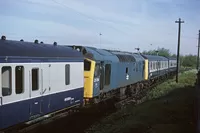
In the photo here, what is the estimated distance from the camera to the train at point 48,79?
9062 mm

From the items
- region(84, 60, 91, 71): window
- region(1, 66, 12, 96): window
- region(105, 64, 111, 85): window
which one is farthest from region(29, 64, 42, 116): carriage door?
region(105, 64, 111, 85): window

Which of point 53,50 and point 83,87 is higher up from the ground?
point 53,50

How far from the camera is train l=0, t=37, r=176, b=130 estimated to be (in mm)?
9062

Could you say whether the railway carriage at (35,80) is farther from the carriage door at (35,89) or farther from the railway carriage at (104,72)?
the railway carriage at (104,72)

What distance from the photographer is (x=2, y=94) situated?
873 cm

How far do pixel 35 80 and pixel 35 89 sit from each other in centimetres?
29

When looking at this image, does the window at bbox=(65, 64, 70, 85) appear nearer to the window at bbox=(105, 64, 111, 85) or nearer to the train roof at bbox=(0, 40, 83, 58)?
the train roof at bbox=(0, 40, 83, 58)

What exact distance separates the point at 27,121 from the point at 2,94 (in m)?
1.75

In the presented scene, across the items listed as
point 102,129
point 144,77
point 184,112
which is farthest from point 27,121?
point 144,77

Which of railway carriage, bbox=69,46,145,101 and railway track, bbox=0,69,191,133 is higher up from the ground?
railway carriage, bbox=69,46,145,101

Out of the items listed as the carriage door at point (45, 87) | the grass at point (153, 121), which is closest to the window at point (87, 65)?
the grass at point (153, 121)

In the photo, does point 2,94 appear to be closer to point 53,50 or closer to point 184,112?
point 53,50

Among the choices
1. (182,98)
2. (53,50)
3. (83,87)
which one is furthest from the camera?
(182,98)

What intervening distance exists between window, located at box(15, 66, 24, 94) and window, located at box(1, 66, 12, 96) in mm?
378
